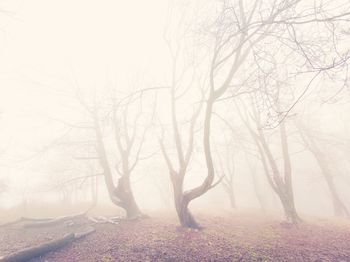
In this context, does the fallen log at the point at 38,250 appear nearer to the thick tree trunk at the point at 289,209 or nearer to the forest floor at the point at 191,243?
the forest floor at the point at 191,243

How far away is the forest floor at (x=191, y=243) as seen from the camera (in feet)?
22.5

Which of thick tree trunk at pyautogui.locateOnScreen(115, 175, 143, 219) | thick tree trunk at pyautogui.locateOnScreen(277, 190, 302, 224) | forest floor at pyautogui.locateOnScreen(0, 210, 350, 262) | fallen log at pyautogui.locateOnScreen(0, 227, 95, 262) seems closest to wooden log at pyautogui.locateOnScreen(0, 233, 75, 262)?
fallen log at pyautogui.locateOnScreen(0, 227, 95, 262)

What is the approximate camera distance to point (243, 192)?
42594 millimetres

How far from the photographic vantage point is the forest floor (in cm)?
685

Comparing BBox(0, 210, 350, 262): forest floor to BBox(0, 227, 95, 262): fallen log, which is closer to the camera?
BBox(0, 227, 95, 262): fallen log

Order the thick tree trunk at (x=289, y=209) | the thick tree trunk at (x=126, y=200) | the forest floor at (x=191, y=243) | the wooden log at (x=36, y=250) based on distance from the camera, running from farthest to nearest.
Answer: the thick tree trunk at (x=126, y=200)
the thick tree trunk at (x=289, y=209)
the forest floor at (x=191, y=243)
the wooden log at (x=36, y=250)

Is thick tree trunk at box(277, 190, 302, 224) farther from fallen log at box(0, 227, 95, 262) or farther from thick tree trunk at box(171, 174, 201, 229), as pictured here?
fallen log at box(0, 227, 95, 262)

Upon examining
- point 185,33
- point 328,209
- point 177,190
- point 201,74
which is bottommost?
point 328,209

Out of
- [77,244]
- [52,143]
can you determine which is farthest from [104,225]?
[52,143]

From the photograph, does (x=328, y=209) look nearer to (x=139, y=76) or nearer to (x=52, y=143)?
(x=139, y=76)

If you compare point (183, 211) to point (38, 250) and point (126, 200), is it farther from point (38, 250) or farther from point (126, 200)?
point (38, 250)

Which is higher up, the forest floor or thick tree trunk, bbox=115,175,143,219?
thick tree trunk, bbox=115,175,143,219

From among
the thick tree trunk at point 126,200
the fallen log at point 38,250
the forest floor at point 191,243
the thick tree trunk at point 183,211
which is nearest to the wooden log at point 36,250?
the fallen log at point 38,250

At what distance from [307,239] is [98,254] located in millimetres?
7287
